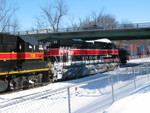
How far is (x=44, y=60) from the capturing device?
17281mm

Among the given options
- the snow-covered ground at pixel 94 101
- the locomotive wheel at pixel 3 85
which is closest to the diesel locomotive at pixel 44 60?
the locomotive wheel at pixel 3 85

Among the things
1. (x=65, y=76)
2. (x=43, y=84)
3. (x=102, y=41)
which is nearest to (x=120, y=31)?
(x=102, y=41)

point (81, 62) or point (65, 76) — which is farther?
point (81, 62)

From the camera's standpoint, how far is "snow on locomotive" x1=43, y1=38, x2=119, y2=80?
17.1 m

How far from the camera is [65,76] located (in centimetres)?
1772

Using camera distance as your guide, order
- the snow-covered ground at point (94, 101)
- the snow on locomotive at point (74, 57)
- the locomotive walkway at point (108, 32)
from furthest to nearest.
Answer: the locomotive walkway at point (108, 32)
the snow on locomotive at point (74, 57)
the snow-covered ground at point (94, 101)

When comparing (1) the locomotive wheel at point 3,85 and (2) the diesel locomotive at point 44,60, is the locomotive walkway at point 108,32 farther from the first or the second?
(1) the locomotive wheel at point 3,85

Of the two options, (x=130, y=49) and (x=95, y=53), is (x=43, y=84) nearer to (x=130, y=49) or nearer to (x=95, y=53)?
(x=95, y=53)

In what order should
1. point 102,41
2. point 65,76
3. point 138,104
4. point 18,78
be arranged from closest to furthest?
point 138,104 < point 18,78 < point 65,76 < point 102,41

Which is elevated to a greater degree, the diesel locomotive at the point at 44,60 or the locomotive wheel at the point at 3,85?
the diesel locomotive at the point at 44,60

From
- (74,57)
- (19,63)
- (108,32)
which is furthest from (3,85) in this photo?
(108,32)

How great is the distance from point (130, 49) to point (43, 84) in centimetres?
5048

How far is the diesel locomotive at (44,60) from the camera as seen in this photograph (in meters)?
13.1

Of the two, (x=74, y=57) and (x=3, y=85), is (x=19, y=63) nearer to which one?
(x=3, y=85)
